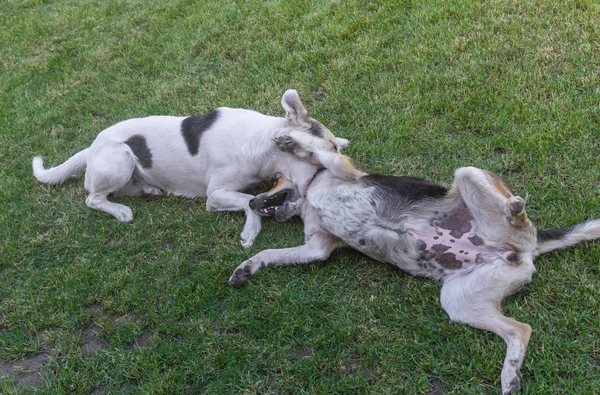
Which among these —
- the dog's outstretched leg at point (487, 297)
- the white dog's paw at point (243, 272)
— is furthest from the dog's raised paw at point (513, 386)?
the white dog's paw at point (243, 272)

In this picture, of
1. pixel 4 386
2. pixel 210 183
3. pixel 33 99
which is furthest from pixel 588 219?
pixel 33 99

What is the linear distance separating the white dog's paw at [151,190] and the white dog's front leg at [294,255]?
5.91ft

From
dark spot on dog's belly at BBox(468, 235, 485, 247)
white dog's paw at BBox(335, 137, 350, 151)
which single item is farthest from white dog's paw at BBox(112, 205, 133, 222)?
dark spot on dog's belly at BBox(468, 235, 485, 247)

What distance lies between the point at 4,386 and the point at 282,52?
5.07 meters

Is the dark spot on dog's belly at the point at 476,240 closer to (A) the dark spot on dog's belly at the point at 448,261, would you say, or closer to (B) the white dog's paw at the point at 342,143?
(A) the dark spot on dog's belly at the point at 448,261

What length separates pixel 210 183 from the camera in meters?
4.85

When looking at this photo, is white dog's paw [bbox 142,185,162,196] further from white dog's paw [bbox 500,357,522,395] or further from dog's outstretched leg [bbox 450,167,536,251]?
white dog's paw [bbox 500,357,522,395]

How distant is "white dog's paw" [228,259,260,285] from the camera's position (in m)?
3.84

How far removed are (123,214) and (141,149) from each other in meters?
0.74

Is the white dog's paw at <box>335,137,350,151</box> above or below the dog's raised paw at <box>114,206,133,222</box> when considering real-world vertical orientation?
above

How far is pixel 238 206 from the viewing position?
15.2ft

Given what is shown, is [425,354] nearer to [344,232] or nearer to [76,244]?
[344,232]

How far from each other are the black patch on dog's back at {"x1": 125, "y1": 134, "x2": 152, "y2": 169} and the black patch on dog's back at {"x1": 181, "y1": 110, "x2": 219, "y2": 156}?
44cm

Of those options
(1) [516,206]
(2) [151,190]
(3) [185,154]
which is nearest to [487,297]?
(1) [516,206]
